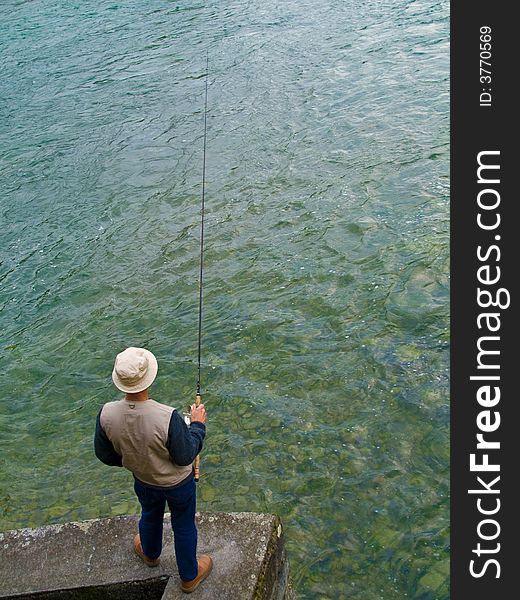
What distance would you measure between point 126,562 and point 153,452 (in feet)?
2.52

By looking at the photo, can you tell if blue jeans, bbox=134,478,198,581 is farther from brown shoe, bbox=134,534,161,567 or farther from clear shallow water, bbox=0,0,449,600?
clear shallow water, bbox=0,0,449,600

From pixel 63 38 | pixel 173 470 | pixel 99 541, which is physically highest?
pixel 173 470

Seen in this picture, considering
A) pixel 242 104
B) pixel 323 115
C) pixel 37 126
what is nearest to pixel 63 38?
pixel 37 126

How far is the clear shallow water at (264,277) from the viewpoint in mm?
5887

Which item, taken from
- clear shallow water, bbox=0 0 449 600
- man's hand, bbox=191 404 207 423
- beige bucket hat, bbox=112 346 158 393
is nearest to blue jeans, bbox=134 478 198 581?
man's hand, bbox=191 404 207 423

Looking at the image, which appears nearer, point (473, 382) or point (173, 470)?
point (173, 470)

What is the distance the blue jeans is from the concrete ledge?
5.9 inches

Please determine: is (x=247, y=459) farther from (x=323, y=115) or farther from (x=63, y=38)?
(x=63, y=38)

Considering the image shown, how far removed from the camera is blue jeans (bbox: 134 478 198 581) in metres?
4.03

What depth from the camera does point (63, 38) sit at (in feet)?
62.3

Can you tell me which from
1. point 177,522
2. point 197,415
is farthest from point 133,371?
point 177,522

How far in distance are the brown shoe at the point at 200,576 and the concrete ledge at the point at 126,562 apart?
1.1 inches

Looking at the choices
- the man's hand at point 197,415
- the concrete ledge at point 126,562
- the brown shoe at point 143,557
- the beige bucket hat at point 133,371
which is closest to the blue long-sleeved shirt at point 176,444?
the man's hand at point 197,415

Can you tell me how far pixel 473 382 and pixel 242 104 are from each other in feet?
29.4
